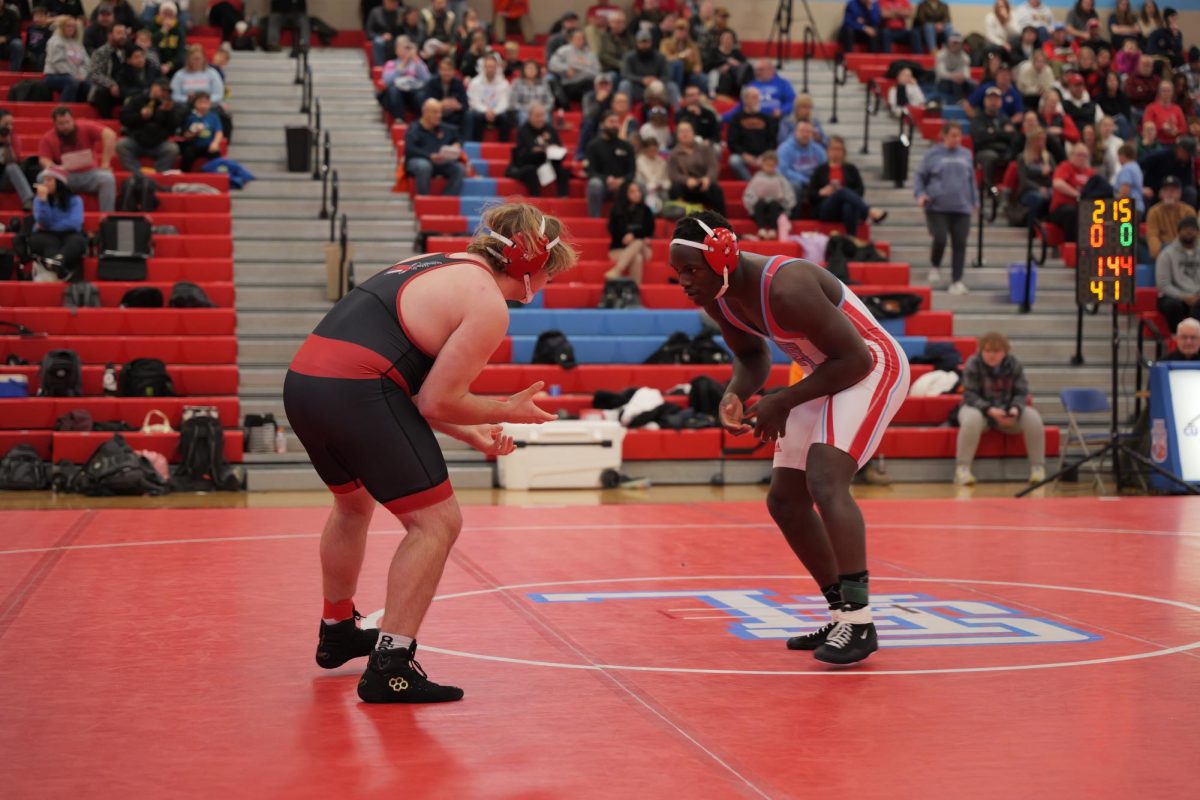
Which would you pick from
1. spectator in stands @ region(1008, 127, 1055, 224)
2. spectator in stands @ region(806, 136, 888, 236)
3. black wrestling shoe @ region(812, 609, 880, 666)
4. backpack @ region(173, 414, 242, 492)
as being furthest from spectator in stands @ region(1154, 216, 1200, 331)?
black wrestling shoe @ region(812, 609, 880, 666)

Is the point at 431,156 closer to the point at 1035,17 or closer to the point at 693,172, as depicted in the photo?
the point at 693,172

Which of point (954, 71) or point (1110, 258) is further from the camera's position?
point (954, 71)

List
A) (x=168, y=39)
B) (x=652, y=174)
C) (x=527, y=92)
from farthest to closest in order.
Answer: (x=527, y=92) < (x=168, y=39) < (x=652, y=174)

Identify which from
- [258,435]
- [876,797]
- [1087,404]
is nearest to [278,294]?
[258,435]

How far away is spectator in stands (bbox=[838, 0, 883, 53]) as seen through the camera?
21.8m

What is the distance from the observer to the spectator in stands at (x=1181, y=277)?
15.5m

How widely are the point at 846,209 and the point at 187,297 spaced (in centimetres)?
709

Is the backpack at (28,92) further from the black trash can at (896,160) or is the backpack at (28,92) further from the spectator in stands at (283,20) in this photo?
the black trash can at (896,160)

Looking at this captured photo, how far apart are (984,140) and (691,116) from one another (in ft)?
12.4

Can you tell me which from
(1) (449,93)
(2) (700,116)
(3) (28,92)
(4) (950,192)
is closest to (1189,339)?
(4) (950,192)

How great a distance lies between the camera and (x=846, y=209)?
Result: 16.5 meters

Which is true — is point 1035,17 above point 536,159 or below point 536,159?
above

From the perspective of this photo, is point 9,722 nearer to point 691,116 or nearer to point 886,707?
point 886,707

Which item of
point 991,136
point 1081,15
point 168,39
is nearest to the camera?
point 168,39
